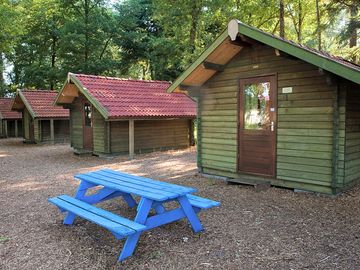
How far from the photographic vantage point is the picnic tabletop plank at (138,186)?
3.93 metres

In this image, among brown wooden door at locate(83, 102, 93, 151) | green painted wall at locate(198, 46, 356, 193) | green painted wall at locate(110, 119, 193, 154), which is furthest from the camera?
brown wooden door at locate(83, 102, 93, 151)

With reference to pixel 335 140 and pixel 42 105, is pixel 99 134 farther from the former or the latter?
pixel 335 140

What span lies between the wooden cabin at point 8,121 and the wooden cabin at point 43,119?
14.5 feet

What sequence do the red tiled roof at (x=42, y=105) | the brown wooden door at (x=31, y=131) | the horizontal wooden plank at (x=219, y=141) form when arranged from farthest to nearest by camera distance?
the brown wooden door at (x=31, y=131)
the red tiled roof at (x=42, y=105)
the horizontal wooden plank at (x=219, y=141)

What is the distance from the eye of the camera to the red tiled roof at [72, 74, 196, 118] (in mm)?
11977

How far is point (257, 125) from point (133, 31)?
70.0ft

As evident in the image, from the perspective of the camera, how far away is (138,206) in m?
4.21

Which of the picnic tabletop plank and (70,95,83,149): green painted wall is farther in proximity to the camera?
(70,95,83,149): green painted wall

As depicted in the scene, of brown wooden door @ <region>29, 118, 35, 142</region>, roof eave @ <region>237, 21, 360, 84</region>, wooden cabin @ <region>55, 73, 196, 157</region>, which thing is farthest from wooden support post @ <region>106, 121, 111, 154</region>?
brown wooden door @ <region>29, 118, 35, 142</region>

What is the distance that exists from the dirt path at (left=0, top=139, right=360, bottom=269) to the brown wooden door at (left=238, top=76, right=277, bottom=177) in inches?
25.6

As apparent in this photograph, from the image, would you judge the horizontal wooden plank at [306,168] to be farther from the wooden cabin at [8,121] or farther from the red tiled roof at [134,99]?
the wooden cabin at [8,121]

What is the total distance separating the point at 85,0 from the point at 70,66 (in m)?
5.45

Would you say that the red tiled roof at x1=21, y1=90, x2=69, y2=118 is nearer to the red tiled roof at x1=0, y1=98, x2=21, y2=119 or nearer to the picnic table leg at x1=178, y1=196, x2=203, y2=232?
the red tiled roof at x1=0, y1=98, x2=21, y2=119

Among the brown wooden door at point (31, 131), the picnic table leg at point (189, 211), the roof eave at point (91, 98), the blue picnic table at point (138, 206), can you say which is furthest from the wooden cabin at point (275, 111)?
the brown wooden door at point (31, 131)
